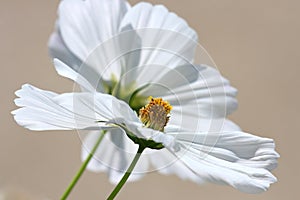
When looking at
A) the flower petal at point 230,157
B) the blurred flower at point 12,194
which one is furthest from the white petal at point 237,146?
the blurred flower at point 12,194

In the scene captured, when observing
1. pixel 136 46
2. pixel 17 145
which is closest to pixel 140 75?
pixel 136 46

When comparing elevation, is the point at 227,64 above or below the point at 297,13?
below

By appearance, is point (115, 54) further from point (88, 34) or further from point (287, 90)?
point (287, 90)

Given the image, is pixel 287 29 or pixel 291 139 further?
pixel 287 29

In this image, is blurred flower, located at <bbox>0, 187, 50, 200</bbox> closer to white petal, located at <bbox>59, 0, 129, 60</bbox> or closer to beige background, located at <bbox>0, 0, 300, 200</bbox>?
white petal, located at <bbox>59, 0, 129, 60</bbox>

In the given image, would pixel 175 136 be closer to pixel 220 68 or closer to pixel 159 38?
pixel 159 38

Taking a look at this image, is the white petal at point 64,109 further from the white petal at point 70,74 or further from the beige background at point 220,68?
the beige background at point 220,68

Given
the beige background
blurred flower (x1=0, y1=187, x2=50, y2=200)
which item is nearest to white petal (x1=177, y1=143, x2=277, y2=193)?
blurred flower (x1=0, y1=187, x2=50, y2=200)
